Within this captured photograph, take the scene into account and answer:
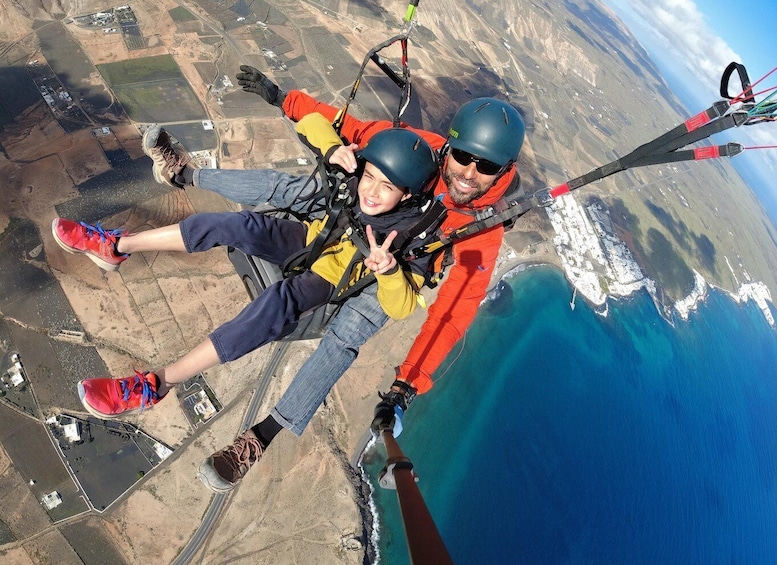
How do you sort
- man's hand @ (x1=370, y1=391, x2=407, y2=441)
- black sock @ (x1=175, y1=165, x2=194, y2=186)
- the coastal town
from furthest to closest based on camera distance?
the coastal town
black sock @ (x1=175, y1=165, x2=194, y2=186)
man's hand @ (x1=370, y1=391, x2=407, y2=441)

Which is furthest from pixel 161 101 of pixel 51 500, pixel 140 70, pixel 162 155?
pixel 162 155

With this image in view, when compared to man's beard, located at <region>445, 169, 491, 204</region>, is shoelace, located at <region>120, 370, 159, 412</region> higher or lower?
lower

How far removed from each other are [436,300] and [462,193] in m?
1.20

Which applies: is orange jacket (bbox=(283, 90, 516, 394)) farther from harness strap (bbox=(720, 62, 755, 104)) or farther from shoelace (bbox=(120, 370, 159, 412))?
shoelace (bbox=(120, 370, 159, 412))

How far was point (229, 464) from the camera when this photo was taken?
3699 millimetres

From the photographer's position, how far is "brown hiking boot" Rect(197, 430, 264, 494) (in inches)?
142

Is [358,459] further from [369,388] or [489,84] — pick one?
[489,84]

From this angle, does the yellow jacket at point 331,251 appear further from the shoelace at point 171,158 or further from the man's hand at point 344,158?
the shoelace at point 171,158

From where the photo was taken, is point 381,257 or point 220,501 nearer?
point 381,257

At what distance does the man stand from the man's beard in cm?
1

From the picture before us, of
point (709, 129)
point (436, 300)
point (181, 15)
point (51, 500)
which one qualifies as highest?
point (709, 129)

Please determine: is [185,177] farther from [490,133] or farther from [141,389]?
[490,133]

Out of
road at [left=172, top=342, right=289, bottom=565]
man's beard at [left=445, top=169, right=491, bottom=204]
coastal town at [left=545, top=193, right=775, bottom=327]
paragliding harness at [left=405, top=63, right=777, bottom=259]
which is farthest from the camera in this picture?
coastal town at [left=545, top=193, right=775, bottom=327]

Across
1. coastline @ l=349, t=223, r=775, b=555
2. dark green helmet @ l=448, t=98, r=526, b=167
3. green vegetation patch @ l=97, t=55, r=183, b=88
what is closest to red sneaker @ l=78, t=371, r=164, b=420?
dark green helmet @ l=448, t=98, r=526, b=167
